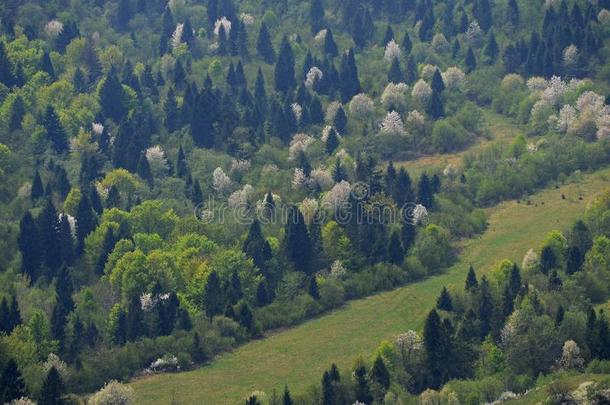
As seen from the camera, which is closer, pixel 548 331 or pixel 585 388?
pixel 585 388

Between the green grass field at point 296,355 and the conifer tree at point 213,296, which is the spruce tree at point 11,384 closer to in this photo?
the green grass field at point 296,355

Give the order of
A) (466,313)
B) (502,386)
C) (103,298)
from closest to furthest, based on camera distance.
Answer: (502,386), (466,313), (103,298)

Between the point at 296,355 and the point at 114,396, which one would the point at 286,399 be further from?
the point at 296,355

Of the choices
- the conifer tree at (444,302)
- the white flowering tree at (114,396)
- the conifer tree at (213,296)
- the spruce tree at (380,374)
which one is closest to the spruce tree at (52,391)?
the white flowering tree at (114,396)

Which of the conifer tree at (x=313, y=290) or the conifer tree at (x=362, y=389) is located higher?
the conifer tree at (x=313, y=290)

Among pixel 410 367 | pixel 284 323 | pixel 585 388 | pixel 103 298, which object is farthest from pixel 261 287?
pixel 585 388

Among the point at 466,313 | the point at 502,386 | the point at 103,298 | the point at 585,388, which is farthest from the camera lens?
the point at 103,298

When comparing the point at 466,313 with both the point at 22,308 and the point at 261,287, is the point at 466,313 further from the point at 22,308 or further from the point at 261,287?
the point at 22,308

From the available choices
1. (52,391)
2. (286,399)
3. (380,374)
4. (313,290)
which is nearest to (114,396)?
(52,391)
